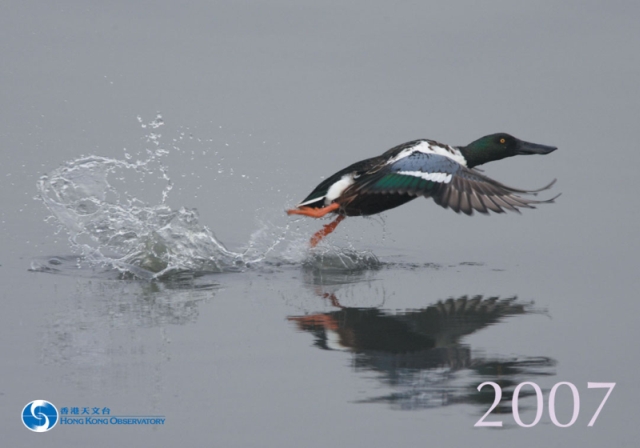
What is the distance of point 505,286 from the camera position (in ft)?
23.7

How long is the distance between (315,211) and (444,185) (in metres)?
1.26

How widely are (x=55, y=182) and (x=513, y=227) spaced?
3.81m

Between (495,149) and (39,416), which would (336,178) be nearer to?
(495,149)

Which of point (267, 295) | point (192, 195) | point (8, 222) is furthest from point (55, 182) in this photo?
point (267, 295)

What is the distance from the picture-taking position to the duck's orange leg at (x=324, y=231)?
8125 mm

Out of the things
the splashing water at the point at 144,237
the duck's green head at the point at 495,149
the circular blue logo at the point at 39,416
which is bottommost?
the circular blue logo at the point at 39,416

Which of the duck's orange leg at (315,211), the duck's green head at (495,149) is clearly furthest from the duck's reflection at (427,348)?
the duck's green head at (495,149)

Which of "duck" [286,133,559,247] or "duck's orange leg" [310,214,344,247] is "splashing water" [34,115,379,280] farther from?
"duck" [286,133,559,247]

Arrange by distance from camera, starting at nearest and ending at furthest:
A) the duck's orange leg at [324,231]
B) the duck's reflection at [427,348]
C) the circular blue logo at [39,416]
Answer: the circular blue logo at [39,416] < the duck's reflection at [427,348] < the duck's orange leg at [324,231]

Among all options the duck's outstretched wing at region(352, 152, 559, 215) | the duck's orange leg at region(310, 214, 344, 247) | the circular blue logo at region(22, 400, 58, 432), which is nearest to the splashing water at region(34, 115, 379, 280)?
Result: the duck's orange leg at region(310, 214, 344, 247)

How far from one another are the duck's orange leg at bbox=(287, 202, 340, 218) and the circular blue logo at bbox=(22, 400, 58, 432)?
3822mm

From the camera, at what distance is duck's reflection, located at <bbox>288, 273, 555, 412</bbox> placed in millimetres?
4906

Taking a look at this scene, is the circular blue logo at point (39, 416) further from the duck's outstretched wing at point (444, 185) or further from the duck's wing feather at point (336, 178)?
the duck's wing feather at point (336, 178)

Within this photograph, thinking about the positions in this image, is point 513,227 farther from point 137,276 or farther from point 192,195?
point 137,276
